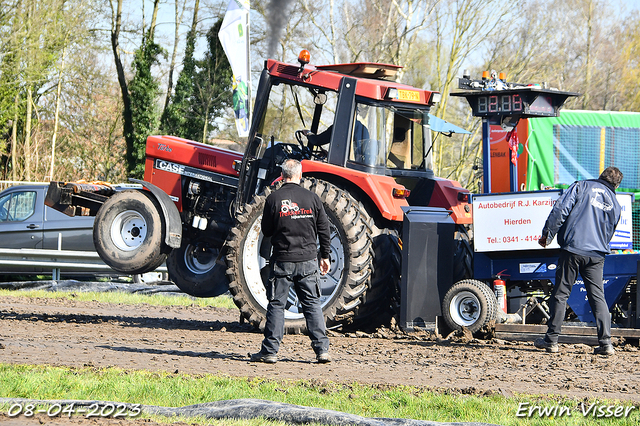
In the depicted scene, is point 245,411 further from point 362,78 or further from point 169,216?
point 362,78

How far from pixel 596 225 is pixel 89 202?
20.7 ft

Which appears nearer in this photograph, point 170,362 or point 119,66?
point 170,362

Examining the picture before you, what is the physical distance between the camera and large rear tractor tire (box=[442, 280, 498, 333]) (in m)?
7.71

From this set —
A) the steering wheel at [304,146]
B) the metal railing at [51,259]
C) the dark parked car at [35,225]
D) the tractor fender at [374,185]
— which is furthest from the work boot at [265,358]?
the dark parked car at [35,225]

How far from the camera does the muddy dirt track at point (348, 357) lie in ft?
18.4

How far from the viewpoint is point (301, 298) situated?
6.58 metres

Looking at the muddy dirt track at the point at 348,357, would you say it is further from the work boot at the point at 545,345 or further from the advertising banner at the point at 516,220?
the advertising banner at the point at 516,220

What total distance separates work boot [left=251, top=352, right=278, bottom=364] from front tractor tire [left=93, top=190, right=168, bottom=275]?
299 cm

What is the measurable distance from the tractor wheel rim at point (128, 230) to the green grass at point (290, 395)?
3.80 metres

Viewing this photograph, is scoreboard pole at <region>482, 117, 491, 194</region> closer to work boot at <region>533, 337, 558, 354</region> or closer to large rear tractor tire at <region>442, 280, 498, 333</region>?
large rear tractor tire at <region>442, 280, 498, 333</region>

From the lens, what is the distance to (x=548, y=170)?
15.9 metres

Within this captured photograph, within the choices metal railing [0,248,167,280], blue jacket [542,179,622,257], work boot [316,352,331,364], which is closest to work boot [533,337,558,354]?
blue jacket [542,179,622,257]

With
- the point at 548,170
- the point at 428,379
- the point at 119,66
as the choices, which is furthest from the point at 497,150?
the point at 119,66

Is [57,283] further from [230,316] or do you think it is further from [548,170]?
[548,170]
